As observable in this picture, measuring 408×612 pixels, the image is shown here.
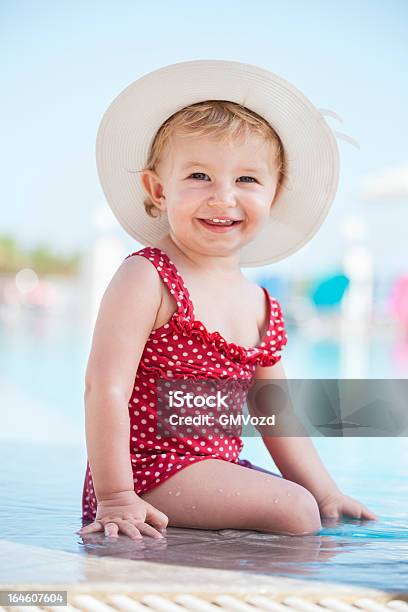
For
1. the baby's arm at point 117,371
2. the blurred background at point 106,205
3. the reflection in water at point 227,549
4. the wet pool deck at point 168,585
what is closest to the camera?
the wet pool deck at point 168,585

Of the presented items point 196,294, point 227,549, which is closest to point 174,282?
point 196,294

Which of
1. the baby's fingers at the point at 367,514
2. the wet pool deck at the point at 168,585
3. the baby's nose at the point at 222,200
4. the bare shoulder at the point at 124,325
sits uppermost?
the baby's nose at the point at 222,200

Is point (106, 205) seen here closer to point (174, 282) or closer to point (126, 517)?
point (174, 282)

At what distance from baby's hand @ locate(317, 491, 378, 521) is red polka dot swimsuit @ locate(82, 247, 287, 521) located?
28 centimetres

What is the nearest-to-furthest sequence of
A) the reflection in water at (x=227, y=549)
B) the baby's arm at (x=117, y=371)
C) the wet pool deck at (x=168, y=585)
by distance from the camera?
the wet pool deck at (x=168, y=585)
the reflection in water at (x=227, y=549)
the baby's arm at (x=117, y=371)

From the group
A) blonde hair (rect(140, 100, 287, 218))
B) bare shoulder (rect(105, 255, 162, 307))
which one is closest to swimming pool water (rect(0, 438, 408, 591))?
bare shoulder (rect(105, 255, 162, 307))

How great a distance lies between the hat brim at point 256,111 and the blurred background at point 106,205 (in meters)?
0.11

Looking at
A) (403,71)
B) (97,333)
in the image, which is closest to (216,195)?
(97,333)

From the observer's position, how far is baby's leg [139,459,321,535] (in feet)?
6.29

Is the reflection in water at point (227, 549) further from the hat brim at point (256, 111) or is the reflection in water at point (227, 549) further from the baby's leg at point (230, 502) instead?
the hat brim at point (256, 111)

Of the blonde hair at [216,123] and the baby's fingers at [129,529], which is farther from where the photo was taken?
the blonde hair at [216,123]

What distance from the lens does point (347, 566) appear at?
→ 161 centimetres

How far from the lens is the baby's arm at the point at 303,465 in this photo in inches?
86.7

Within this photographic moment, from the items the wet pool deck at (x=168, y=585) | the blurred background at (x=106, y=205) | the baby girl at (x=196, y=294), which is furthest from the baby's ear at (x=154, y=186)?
the wet pool deck at (x=168, y=585)
